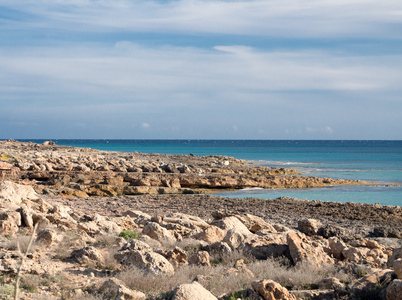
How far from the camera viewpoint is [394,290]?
5629mm

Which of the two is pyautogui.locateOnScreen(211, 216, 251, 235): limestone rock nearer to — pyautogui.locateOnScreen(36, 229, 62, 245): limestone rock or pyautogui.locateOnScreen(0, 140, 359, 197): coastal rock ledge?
pyautogui.locateOnScreen(36, 229, 62, 245): limestone rock

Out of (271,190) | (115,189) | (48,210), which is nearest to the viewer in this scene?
(48,210)

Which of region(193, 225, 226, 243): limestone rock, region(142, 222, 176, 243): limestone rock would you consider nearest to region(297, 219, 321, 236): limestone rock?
region(193, 225, 226, 243): limestone rock

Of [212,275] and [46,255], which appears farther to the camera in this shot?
[46,255]

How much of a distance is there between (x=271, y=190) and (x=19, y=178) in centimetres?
1622

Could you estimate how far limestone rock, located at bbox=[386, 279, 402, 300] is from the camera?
18.3ft

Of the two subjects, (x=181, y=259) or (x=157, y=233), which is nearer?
(x=181, y=259)

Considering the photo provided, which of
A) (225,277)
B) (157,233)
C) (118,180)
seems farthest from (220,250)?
(118,180)

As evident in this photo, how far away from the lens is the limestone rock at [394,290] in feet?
18.3

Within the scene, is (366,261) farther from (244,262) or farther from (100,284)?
(100,284)

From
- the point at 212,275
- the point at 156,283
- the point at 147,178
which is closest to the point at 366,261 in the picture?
the point at 212,275

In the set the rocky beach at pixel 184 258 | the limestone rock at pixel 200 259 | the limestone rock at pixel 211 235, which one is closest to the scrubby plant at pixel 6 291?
the rocky beach at pixel 184 258

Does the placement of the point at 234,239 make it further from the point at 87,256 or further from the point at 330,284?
the point at 330,284

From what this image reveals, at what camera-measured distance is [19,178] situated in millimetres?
26562
